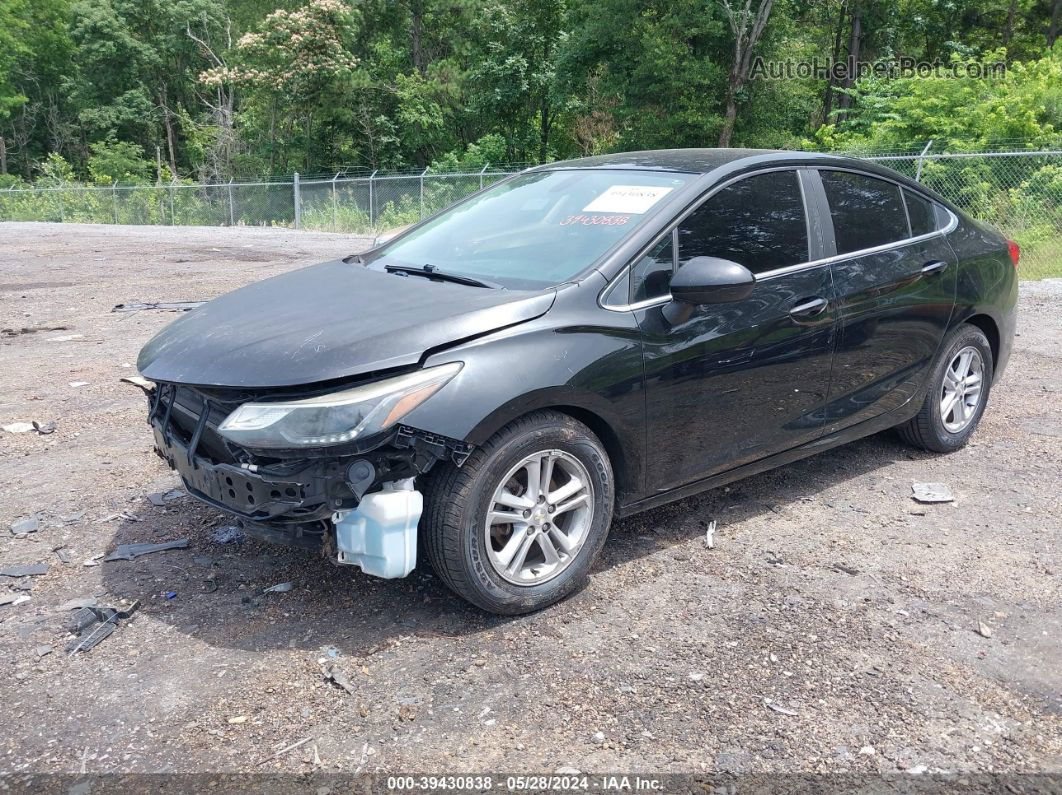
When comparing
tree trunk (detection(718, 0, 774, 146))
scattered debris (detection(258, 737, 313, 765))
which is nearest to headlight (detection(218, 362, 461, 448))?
scattered debris (detection(258, 737, 313, 765))

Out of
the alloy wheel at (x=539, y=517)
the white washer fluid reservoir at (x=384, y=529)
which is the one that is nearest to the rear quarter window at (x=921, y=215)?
the alloy wheel at (x=539, y=517)

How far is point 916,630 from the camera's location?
3.32m

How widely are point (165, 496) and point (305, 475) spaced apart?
1993 millimetres

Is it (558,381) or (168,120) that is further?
(168,120)

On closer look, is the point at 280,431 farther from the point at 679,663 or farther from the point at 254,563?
the point at 679,663

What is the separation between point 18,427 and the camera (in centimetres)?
576

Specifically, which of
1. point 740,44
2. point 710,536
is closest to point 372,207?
point 740,44

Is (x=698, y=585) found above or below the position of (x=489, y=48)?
below

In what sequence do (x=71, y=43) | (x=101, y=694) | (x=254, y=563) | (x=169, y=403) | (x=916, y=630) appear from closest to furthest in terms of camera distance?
(x=101, y=694)
(x=916, y=630)
(x=169, y=403)
(x=254, y=563)
(x=71, y=43)

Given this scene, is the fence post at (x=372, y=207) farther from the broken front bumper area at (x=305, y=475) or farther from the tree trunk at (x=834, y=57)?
the broken front bumper area at (x=305, y=475)

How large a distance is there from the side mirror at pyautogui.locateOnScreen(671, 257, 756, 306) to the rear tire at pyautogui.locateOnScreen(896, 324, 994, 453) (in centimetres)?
195

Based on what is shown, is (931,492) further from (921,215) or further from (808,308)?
(921,215)

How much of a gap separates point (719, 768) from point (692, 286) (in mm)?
1761

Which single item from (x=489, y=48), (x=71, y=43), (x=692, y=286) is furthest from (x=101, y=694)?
(x=71, y=43)
